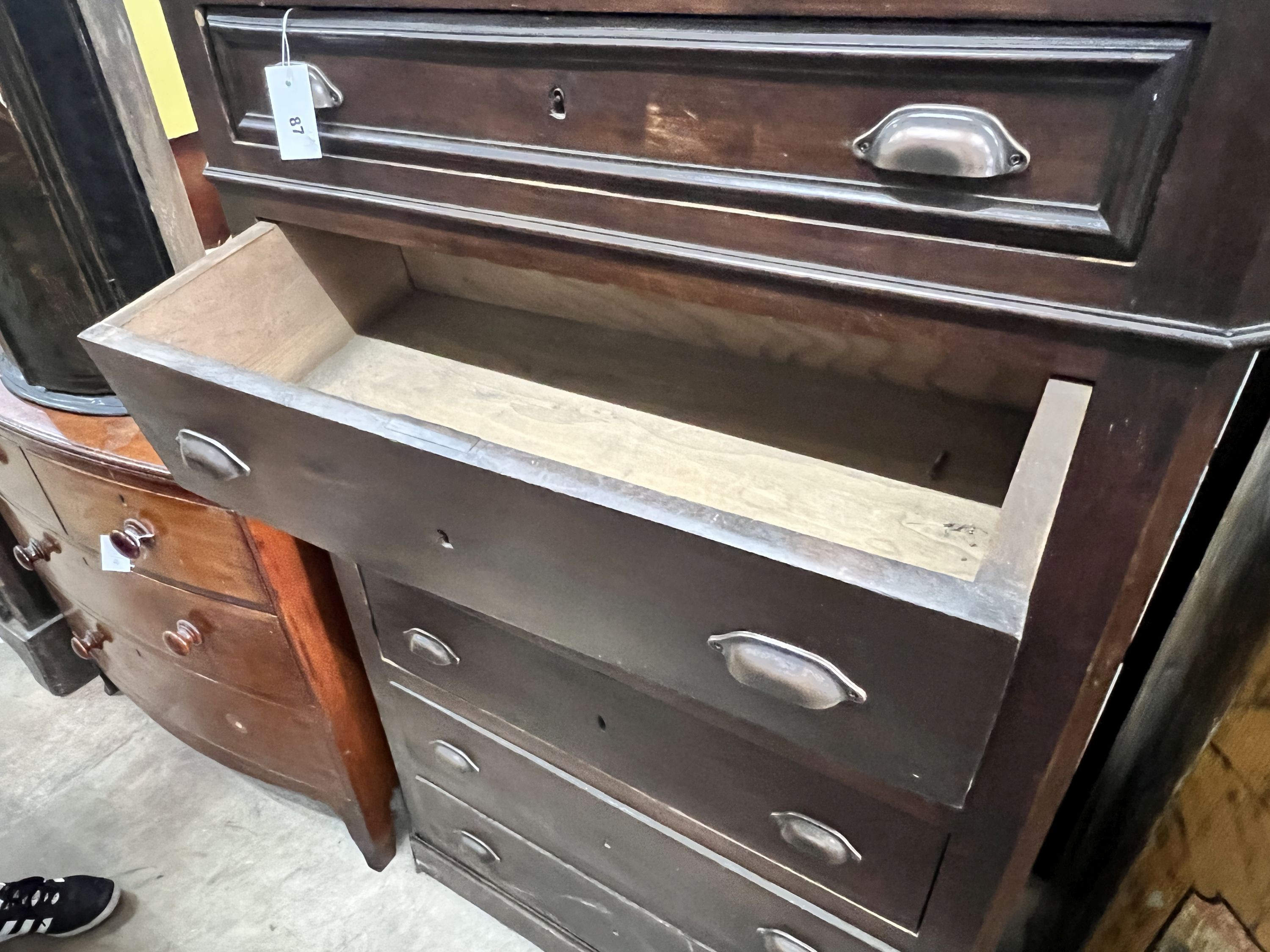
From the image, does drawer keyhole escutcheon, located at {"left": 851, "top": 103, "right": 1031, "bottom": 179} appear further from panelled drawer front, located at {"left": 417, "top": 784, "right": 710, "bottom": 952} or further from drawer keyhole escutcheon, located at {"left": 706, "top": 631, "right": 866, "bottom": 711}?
panelled drawer front, located at {"left": 417, "top": 784, "right": 710, "bottom": 952}

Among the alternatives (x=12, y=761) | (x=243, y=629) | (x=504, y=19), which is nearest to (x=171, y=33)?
(x=504, y=19)

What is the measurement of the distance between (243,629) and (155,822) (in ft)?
1.98

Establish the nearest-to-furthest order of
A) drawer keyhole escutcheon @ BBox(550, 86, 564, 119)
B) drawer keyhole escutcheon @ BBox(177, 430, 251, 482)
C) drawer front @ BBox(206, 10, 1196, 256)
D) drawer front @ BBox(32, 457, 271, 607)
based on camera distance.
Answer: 1. drawer front @ BBox(206, 10, 1196, 256)
2. drawer keyhole escutcheon @ BBox(550, 86, 564, 119)
3. drawer keyhole escutcheon @ BBox(177, 430, 251, 482)
4. drawer front @ BBox(32, 457, 271, 607)

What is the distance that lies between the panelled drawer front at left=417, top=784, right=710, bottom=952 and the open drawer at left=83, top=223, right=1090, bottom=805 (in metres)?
0.42

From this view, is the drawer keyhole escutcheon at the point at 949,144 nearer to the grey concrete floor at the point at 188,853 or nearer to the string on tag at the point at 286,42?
the string on tag at the point at 286,42

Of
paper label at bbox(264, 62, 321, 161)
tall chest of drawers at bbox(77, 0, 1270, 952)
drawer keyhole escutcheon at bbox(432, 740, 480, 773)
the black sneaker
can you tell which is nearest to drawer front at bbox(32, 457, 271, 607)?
tall chest of drawers at bbox(77, 0, 1270, 952)

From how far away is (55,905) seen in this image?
1.19m

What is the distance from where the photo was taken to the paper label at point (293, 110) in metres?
0.67

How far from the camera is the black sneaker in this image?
1167 mm

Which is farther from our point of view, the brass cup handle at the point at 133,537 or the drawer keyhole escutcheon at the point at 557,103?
the brass cup handle at the point at 133,537

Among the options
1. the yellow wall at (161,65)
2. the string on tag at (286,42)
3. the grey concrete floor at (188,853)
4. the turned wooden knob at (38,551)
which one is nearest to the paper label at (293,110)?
the string on tag at (286,42)

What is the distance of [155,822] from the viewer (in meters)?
1.36

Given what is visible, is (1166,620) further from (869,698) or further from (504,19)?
(504,19)

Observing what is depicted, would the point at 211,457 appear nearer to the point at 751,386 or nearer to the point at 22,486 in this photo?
the point at 751,386
